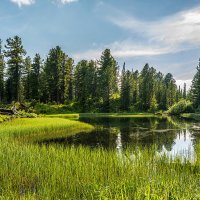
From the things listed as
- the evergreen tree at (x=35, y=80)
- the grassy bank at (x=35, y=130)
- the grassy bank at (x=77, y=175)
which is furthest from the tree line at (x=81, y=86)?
the grassy bank at (x=77, y=175)

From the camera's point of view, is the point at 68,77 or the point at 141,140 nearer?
the point at 141,140

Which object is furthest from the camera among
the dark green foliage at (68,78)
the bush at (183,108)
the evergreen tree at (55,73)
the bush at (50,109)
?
the dark green foliage at (68,78)

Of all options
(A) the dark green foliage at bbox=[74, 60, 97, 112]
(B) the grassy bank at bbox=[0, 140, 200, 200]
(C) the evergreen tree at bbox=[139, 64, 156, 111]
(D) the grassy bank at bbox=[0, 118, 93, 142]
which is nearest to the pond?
(D) the grassy bank at bbox=[0, 118, 93, 142]

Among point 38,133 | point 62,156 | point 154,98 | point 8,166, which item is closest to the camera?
point 8,166

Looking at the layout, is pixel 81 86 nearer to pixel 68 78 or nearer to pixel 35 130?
pixel 68 78

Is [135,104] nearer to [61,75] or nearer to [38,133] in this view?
[61,75]

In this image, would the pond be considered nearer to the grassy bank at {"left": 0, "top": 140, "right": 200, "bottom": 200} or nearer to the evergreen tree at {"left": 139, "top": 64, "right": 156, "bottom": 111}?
the grassy bank at {"left": 0, "top": 140, "right": 200, "bottom": 200}

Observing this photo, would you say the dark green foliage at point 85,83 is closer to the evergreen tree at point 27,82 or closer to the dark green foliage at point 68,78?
the dark green foliage at point 68,78

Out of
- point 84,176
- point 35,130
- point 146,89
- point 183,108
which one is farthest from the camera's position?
point 146,89

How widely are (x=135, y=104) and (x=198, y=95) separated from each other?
27.8 meters

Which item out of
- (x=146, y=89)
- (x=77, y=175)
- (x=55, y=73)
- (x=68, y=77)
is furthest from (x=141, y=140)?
(x=146, y=89)

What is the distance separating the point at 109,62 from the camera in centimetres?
11112

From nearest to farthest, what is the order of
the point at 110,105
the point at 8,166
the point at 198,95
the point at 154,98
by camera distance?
the point at 8,166 < the point at 198,95 < the point at 110,105 < the point at 154,98

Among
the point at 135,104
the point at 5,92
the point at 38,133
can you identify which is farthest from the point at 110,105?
the point at 38,133
